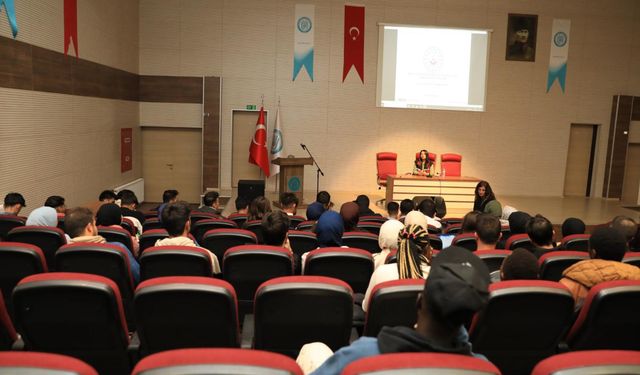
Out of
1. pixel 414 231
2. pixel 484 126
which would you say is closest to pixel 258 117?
pixel 484 126

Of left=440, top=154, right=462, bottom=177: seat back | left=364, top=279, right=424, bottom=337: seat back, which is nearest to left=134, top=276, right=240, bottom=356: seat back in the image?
left=364, top=279, right=424, bottom=337: seat back

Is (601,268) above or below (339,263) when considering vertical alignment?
above

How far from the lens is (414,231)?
2832mm

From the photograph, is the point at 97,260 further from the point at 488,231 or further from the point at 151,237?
the point at 488,231

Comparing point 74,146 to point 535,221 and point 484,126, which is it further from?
point 484,126

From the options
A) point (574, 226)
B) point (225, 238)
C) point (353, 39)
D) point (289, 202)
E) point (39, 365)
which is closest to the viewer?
point (39, 365)

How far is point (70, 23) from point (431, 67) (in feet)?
24.9

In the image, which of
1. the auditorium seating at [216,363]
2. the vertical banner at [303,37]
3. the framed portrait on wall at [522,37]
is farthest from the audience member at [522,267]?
the framed portrait on wall at [522,37]

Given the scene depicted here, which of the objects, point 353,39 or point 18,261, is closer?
point 18,261

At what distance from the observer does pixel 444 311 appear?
130cm

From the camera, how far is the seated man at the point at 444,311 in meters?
1.30

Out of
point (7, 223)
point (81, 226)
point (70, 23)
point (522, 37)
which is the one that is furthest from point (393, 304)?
point (522, 37)

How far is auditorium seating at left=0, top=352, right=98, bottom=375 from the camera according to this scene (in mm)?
1115

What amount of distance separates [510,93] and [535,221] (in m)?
9.48
